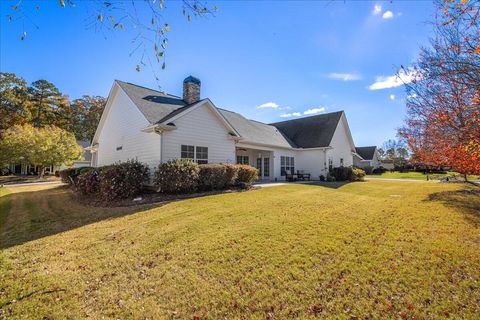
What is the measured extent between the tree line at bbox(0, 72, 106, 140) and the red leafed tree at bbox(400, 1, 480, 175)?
40855mm

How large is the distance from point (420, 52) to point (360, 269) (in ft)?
22.9

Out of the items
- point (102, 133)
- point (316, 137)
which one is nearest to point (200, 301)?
point (102, 133)

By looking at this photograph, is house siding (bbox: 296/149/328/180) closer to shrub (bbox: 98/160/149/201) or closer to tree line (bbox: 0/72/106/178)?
shrub (bbox: 98/160/149/201)

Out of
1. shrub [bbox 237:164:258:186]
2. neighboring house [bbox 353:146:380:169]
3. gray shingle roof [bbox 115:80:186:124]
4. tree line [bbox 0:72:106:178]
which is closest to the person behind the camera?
gray shingle roof [bbox 115:80:186:124]

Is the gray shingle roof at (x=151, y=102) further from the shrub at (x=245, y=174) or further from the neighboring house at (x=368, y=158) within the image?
the neighboring house at (x=368, y=158)

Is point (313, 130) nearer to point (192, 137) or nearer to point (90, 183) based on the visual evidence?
point (192, 137)

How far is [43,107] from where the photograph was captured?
42312mm

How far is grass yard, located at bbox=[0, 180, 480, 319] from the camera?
2971 millimetres

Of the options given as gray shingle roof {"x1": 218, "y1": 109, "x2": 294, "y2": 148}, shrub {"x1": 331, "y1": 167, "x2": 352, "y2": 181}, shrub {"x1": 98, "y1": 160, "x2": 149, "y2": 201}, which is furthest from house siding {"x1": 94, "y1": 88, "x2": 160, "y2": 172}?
shrub {"x1": 331, "y1": 167, "x2": 352, "y2": 181}

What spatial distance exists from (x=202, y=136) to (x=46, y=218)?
798 centimetres

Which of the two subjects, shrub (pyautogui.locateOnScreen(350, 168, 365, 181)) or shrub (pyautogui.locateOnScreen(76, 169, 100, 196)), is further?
shrub (pyautogui.locateOnScreen(350, 168, 365, 181))

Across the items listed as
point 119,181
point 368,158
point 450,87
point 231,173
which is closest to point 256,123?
point 231,173

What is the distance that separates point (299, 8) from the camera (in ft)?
13.8

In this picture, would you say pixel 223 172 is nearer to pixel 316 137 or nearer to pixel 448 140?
pixel 448 140
